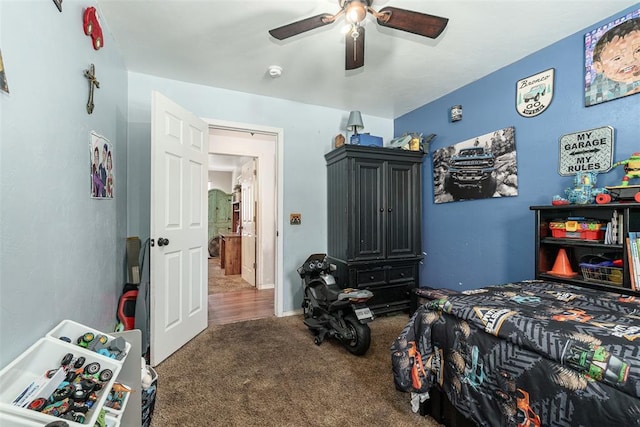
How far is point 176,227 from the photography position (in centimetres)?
248

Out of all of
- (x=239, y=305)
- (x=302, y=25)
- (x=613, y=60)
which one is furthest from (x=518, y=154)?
(x=239, y=305)

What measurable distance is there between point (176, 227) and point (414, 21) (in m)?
2.33

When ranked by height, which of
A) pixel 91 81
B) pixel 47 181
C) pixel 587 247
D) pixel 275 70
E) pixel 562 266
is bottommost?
pixel 562 266

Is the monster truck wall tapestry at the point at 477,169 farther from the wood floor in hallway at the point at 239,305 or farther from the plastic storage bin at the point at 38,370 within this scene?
the plastic storage bin at the point at 38,370

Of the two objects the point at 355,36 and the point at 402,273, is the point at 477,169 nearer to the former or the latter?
the point at 402,273

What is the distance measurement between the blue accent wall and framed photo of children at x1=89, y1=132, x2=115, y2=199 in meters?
3.17

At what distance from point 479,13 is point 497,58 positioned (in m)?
0.71

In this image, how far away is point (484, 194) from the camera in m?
2.76

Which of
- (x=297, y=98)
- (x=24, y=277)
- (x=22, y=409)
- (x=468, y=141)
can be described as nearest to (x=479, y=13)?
(x=468, y=141)

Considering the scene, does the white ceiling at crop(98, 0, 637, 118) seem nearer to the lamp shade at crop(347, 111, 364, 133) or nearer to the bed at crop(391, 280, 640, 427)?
the lamp shade at crop(347, 111, 364, 133)

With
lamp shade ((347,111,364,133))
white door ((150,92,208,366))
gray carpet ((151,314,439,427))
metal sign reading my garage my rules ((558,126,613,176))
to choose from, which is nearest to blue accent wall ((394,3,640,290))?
metal sign reading my garage my rules ((558,126,613,176))

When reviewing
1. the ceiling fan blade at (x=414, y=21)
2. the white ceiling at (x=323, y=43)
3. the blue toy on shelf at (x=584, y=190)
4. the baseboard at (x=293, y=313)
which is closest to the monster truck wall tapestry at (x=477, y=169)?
the blue toy on shelf at (x=584, y=190)

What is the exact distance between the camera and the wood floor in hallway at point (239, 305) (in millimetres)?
3301

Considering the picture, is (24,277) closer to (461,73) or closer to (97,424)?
(97,424)
